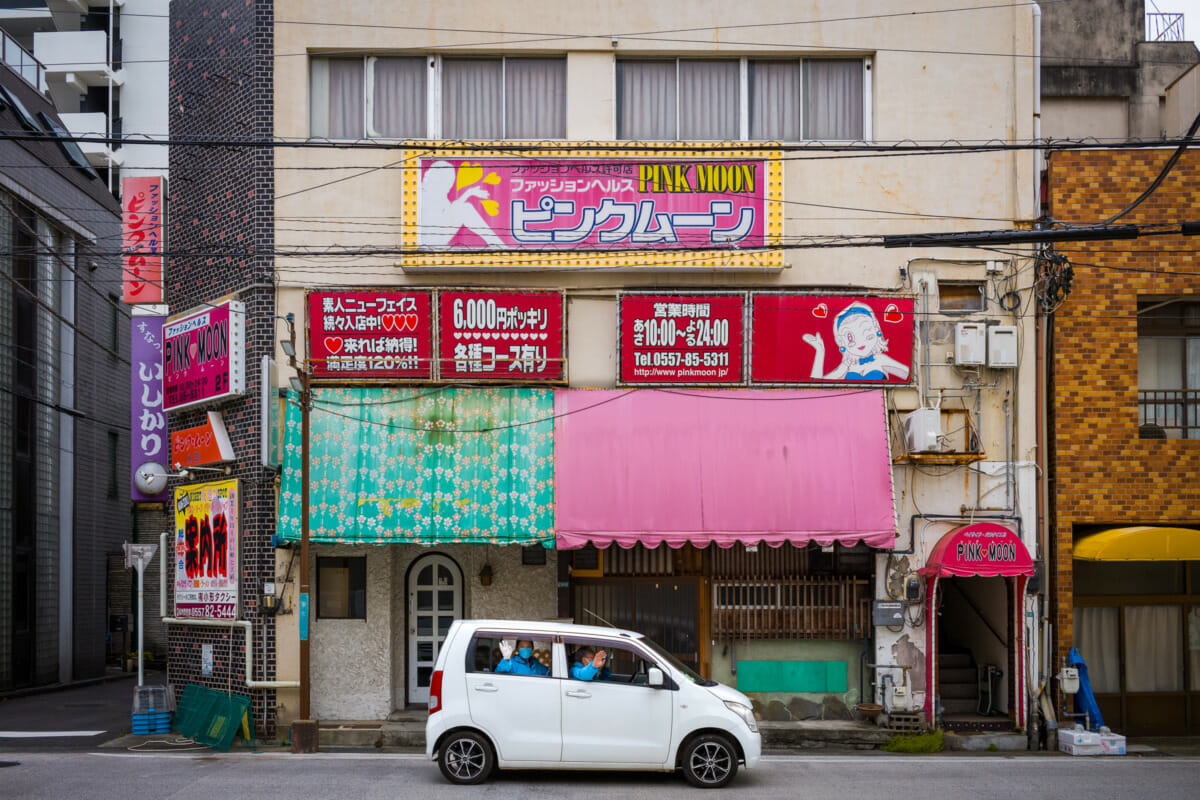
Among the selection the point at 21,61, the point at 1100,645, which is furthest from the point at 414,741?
the point at 21,61

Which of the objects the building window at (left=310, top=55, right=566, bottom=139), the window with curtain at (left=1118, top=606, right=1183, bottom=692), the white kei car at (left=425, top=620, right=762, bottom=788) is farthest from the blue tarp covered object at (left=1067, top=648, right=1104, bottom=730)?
the building window at (left=310, top=55, right=566, bottom=139)

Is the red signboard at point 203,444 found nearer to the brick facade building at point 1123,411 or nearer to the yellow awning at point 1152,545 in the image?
the brick facade building at point 1123,411

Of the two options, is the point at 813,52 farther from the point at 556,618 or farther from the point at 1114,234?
the point at 556,618

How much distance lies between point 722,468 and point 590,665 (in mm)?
4710

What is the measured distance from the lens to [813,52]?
56.3 ft

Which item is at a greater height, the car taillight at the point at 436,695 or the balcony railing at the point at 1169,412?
the balcony railing at the point at 1169,412

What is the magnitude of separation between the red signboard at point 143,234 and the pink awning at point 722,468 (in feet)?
23.1

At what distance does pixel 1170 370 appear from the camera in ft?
56.5

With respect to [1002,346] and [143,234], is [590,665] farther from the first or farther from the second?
[143,234]

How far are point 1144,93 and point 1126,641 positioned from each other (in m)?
9.70

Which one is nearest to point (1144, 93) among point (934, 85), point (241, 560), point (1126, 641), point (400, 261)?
point (934, 85)

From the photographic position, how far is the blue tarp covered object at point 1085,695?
15.9 m

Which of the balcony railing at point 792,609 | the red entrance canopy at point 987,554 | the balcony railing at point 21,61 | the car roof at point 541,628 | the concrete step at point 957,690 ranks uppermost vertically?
the balcony railing at point 21,61

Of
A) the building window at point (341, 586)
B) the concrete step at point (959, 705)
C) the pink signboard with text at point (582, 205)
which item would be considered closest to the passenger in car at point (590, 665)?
the building window at point (341, 586)
